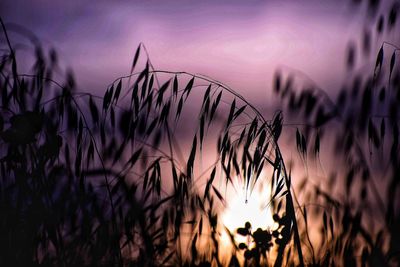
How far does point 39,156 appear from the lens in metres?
2.29

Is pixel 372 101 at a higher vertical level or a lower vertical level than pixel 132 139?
higher

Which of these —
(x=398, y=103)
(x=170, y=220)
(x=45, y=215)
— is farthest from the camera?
(x=170, y=220)

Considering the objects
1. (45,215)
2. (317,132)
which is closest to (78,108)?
(45,215)

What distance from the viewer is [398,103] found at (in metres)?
2.38

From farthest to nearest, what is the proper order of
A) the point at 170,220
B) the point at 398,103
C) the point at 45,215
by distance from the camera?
the point at 170,220 < the point at 398,103 < the point at 45,215

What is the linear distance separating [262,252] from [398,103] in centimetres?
82

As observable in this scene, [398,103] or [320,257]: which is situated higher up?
[398,103]

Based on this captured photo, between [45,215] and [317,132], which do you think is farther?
[317,132]

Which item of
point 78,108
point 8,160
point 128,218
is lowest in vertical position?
point 128,218

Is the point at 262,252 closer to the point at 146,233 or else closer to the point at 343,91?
the point at 146,233

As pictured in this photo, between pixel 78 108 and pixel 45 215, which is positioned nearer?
pixel 45 215

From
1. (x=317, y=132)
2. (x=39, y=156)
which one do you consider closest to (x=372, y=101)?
(x=317, y=132)

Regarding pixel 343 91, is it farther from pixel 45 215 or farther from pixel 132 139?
pixel 45 215

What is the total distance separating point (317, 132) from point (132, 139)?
2.40 feet
